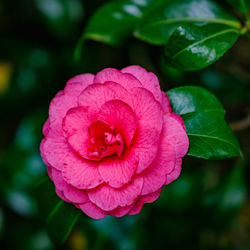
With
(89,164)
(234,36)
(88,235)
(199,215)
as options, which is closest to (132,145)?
(89,164)

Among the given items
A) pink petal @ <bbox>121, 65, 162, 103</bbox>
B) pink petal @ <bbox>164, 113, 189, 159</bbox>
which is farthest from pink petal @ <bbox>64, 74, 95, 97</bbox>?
pink petal @ <bbox>164, 113, 189, 159</bbox>

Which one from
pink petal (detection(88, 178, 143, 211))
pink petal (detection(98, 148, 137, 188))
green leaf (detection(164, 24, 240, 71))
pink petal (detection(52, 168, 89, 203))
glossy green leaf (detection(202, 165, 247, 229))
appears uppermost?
green leaf (detection(164, 24, 240, 71))

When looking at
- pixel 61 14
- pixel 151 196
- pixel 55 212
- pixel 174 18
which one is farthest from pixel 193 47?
pixel 61 14

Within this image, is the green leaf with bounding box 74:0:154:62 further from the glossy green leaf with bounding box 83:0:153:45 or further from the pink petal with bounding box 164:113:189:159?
the pink petal with bounding box 164:113:189:159

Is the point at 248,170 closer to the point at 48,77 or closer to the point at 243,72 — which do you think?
the point at 243,72

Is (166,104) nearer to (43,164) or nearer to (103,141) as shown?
(103,141)
